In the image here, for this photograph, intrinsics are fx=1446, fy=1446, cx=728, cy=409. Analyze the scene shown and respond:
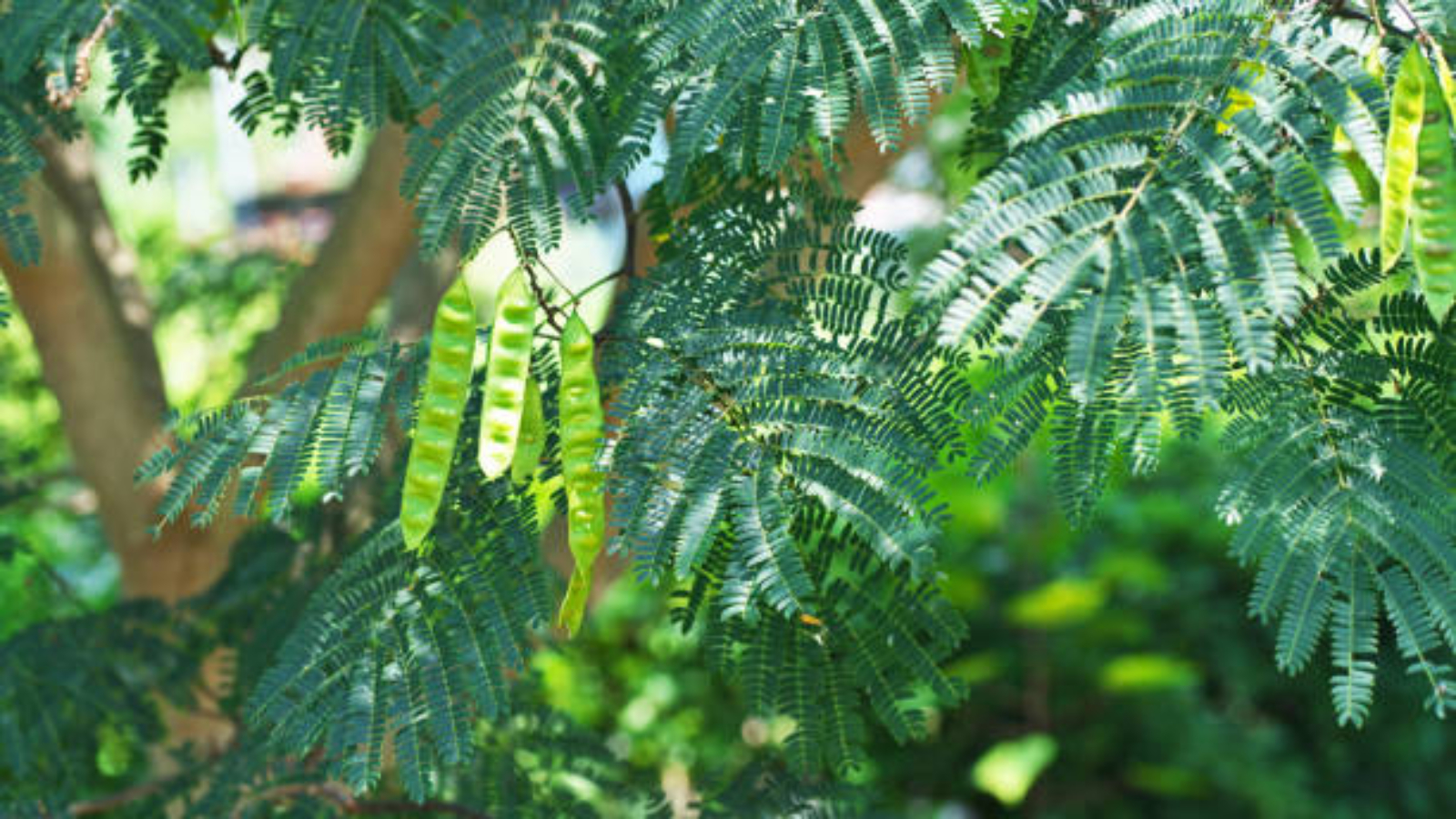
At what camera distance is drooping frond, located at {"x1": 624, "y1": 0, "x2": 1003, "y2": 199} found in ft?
5.33

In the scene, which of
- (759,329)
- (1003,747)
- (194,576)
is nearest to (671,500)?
(759,329)

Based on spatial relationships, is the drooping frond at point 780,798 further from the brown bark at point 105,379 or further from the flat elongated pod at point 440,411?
the brown bark at point 105,379

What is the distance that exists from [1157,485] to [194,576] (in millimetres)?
3386

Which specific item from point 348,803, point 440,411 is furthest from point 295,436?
point 348,803

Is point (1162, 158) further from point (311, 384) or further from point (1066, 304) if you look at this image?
point (311, 384)

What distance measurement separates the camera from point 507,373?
1629mm

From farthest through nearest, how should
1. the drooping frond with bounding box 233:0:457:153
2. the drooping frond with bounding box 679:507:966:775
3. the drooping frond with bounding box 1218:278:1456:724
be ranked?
the drooping frond with bounding box 233:0:457:153
the drooping frond with bounding box 679:507:966:775
the drooping frond with bounding box 1218:278:1456:724

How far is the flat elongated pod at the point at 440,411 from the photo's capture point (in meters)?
1.64

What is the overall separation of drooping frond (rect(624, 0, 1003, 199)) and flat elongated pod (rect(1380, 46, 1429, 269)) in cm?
44

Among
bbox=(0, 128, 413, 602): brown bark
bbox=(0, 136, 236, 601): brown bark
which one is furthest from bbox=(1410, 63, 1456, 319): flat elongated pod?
bbox=(0, 136, 236, 601): brown bark

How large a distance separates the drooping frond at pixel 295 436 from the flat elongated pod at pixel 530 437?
0.51ft

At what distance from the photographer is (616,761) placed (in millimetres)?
2605

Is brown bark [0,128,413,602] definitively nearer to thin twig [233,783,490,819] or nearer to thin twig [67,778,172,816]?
thin twig [67,778,172,816]

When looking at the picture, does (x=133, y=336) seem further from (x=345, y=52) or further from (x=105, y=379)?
(x=345, y=52)
